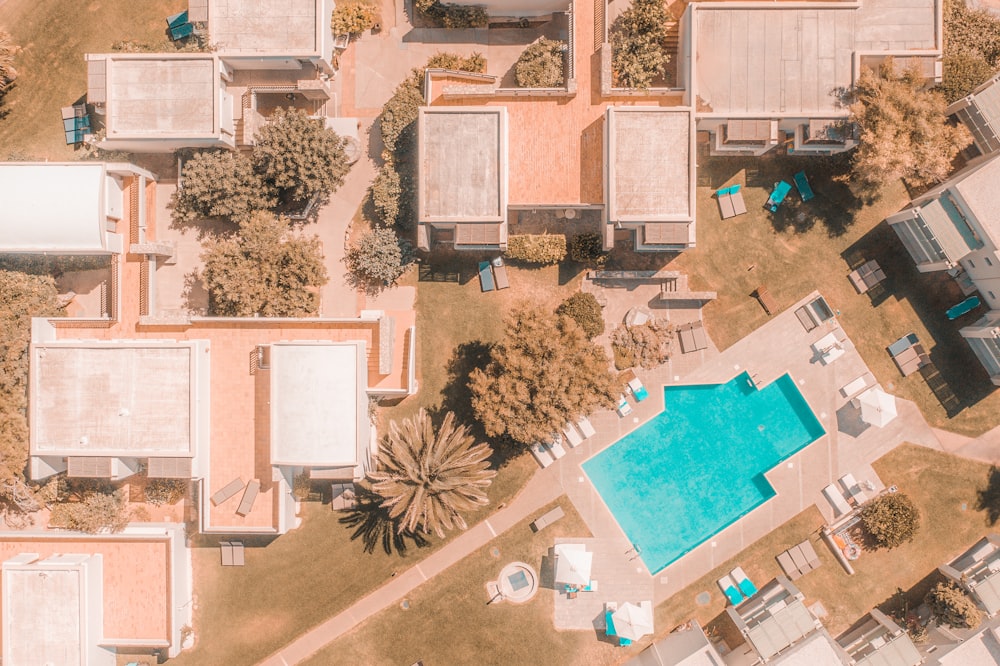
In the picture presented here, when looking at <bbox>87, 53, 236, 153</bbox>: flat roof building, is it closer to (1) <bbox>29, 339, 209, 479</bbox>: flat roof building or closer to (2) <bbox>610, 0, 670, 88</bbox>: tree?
(1) <bbox>29, 339, 209, 479</bbox>: flat roof building

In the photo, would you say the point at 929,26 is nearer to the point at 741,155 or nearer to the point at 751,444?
the point at 741,155

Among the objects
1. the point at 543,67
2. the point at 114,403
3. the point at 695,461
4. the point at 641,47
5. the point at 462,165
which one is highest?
the point at 641,47

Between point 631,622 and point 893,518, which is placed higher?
point 893,518

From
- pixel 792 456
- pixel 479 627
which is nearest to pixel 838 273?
pixel 792 456

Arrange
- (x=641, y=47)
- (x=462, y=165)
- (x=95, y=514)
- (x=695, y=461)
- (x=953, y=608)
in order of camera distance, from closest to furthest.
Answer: (x=462, y=165)
(x=953, y=608)
(x=641, y=47)
(x=95, y=514)
(x=695, y=461)

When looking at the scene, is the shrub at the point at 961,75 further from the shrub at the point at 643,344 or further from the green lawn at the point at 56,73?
the green lawn at the point at 56,73

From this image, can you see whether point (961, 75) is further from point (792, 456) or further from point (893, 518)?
point (893, 518)

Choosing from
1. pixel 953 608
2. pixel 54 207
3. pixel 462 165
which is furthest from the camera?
pixel 953 608

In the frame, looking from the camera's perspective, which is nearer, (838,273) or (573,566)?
(573,566)
